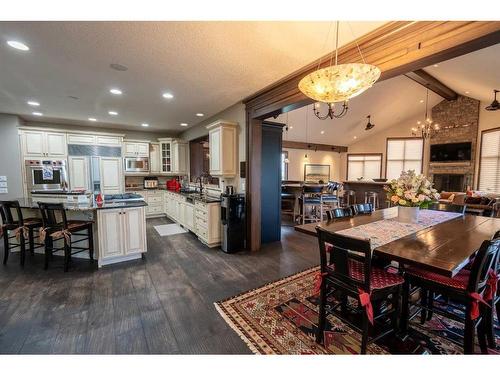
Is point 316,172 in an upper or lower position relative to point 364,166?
lower

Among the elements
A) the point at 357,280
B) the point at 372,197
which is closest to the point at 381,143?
the point at 372,197

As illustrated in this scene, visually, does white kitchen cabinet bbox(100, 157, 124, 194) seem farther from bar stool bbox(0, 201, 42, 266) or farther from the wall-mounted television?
the wall-mounted television

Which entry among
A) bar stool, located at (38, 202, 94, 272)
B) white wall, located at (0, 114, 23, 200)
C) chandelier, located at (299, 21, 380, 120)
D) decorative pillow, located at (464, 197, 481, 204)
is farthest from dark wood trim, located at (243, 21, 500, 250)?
decorative pillow, located at (464, 197, 481, 204)

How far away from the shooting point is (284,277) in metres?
3.01

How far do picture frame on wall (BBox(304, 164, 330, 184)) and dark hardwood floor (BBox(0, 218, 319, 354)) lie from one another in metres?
7.19

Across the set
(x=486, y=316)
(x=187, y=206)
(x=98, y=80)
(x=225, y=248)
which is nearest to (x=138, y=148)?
(x=187, y=206)

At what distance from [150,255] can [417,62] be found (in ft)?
13.9

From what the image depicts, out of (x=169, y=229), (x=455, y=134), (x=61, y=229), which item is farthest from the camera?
(x=455, y=134)

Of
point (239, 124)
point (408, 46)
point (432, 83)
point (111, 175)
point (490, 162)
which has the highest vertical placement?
point (432, 83)

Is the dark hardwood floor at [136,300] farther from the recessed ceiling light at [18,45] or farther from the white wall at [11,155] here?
the recessed ceiling light at [18,45]

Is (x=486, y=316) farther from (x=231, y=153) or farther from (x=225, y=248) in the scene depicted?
(x=231, y=153)

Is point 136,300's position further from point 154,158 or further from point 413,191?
point 154,158

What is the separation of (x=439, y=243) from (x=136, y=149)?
7005 mm

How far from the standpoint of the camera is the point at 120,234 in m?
3.46
